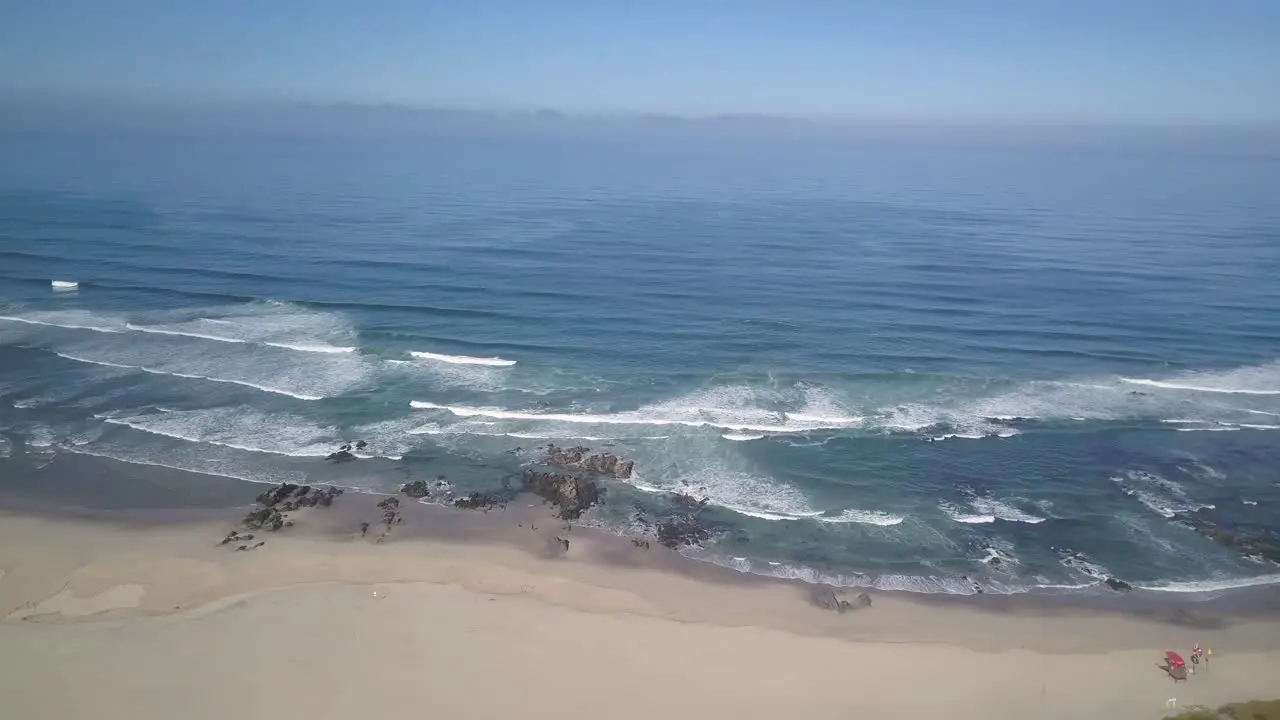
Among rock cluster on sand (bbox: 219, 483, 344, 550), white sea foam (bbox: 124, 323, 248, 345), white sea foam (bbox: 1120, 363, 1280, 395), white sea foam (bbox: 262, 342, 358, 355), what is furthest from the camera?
white sea foam (bbox: 124, 323, 248, 345)

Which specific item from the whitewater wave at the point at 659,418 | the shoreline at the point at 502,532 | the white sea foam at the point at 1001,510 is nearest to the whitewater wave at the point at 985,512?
the white sea foam at the point at 1001,510

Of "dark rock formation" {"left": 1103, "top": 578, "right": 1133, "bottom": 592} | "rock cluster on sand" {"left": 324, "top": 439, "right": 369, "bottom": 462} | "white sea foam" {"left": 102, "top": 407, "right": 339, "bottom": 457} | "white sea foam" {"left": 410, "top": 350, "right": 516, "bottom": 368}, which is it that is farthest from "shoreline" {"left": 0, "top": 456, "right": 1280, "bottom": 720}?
"white sea foam" {"left": 410, "top": 350, "right": 516, "bottom": 368}

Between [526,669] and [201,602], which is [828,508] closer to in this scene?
[526,669]

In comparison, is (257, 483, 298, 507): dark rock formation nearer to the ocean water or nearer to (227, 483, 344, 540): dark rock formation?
(227, 483, 344, 540): dark rock formation

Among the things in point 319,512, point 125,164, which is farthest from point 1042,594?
point 125,164

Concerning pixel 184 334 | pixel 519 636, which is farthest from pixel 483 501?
pixel 184 334

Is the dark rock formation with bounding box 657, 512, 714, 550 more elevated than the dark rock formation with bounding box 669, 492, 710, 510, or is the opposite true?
the dark rock formation with bounding box 669, 492, 710, 510

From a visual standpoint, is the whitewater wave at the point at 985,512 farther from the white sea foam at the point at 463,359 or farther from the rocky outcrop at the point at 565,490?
the white sea foam at the point at 463,359
